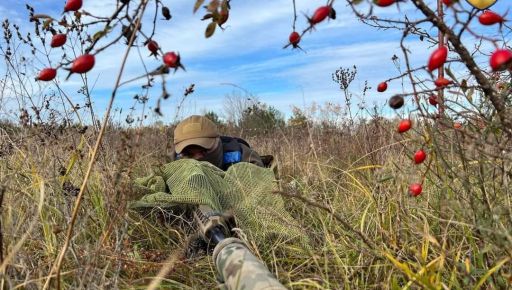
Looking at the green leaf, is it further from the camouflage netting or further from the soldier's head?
the soldier's head

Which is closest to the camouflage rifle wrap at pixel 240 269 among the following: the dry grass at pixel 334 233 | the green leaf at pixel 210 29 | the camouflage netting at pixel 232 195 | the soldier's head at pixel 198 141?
the dry grass at pixel 334 233

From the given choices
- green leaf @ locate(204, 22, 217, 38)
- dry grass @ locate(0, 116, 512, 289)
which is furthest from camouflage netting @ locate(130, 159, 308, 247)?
green leaf @ locate(204, 22, 217, 38)

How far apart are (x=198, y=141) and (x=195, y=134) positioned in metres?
0.05

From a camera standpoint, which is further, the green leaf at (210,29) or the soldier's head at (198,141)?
the soldier's head at (198,141)

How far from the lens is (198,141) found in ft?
11.3

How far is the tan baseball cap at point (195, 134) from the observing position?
3465 millimetres

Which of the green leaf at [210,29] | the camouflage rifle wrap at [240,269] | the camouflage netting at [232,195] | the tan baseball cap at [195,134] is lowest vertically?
the camouflage rifle wrap at [240,269]

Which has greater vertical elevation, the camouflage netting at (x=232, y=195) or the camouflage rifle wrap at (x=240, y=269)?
the camouflage netting at (x=232, y=195)

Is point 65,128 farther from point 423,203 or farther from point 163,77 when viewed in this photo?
point 163,77

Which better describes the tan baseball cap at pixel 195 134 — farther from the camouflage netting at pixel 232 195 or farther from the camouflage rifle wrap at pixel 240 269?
the camouflage rifle wrap at pixel 240 269

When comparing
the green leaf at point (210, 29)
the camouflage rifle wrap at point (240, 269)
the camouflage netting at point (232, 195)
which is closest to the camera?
the green leaf at point (210, 29)

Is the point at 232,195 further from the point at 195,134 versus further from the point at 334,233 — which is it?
the point at 195,134

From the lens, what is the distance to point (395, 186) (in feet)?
7.66

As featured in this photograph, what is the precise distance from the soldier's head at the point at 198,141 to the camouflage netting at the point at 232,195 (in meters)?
0.44
